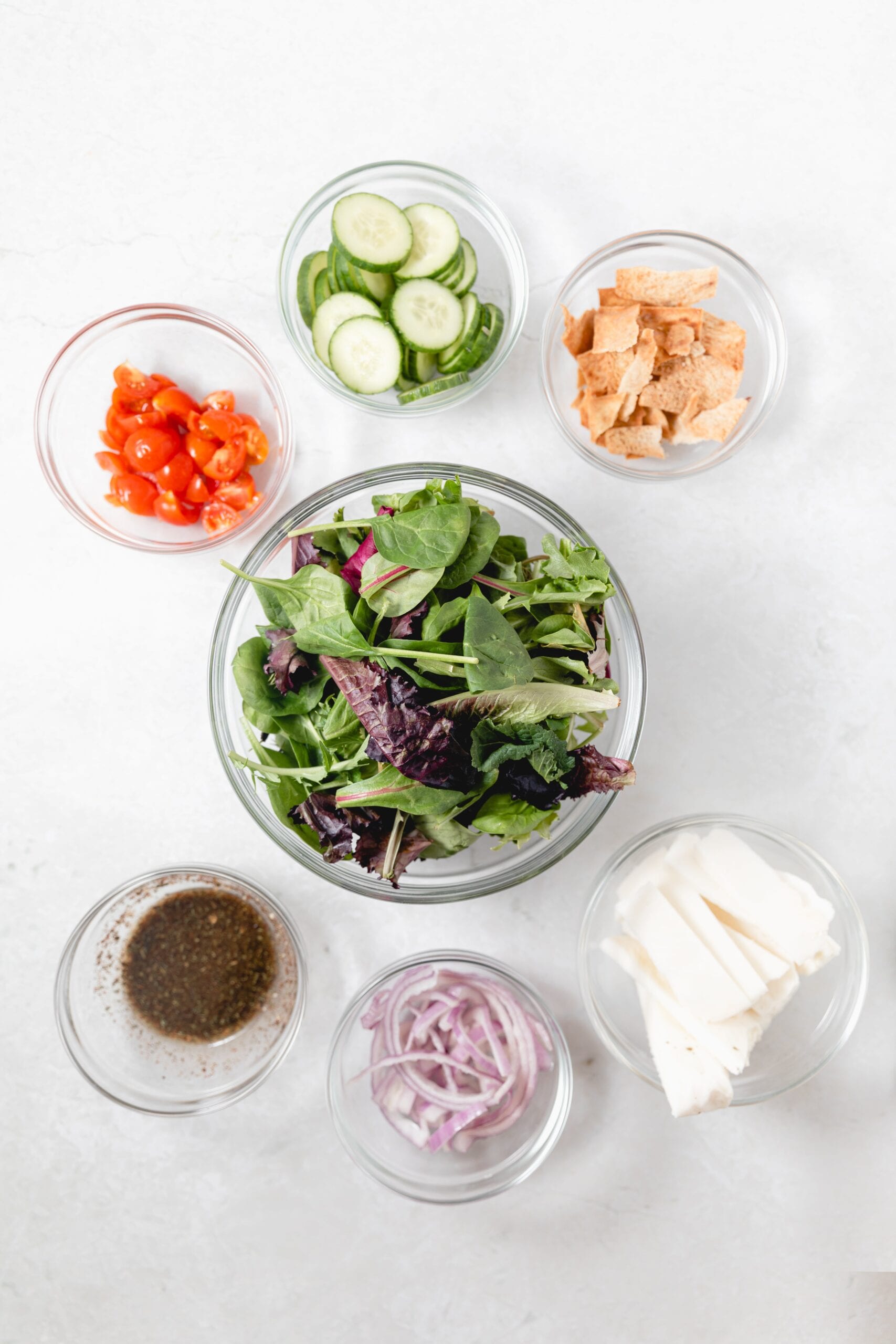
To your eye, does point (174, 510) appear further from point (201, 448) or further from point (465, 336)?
point (465, 336)

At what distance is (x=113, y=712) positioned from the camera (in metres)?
1.75

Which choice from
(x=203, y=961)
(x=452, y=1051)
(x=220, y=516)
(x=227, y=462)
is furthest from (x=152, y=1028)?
(x=227, y=462)

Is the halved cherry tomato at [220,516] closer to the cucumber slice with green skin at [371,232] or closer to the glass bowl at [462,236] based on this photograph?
the glass bowl at [462,236]

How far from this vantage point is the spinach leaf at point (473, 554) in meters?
1.27

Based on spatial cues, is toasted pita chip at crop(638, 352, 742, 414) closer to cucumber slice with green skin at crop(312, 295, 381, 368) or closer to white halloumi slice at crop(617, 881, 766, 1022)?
cucumber slice with green skin at crop(312, 295, 381, 368)

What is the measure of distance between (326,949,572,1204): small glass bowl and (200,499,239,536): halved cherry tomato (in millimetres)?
921

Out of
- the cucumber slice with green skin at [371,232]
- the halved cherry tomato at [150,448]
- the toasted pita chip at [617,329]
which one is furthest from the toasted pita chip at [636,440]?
the halved cherry tomato at [150,448]

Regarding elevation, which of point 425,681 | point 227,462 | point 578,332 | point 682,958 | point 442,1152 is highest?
point 578,332

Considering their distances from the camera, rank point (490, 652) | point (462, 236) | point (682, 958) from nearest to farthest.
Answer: point (490, 652), point (682, 958), point (462, 236)

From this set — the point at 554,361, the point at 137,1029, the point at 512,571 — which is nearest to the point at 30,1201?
the point at 137,1029

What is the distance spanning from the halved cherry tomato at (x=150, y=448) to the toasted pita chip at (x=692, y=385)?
35.7 inches

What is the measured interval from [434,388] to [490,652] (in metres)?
0.67

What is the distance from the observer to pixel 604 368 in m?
1.58

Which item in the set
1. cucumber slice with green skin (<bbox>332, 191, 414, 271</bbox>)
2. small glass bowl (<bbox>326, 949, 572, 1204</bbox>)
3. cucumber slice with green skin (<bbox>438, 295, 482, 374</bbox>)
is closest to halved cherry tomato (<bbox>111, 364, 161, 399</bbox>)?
cucumber slice with green skin (<bbox>332, 191, 414, 271</bbox>)
